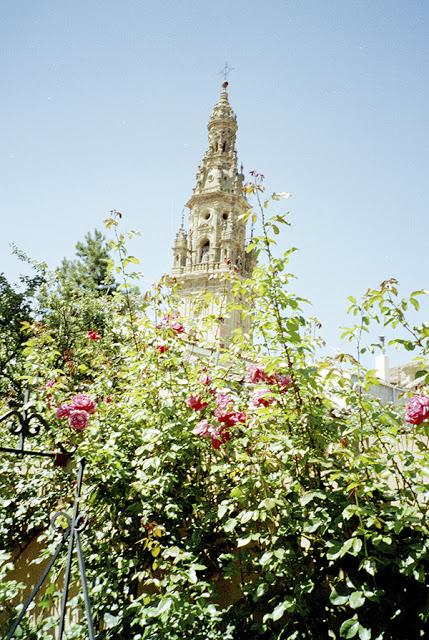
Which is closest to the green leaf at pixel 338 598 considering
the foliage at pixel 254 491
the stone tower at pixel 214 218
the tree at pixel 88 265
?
the foliage at pixel 254 491

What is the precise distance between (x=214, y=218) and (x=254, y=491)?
34312mm

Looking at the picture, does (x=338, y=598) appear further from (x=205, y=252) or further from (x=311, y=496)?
(x=205, y=252)

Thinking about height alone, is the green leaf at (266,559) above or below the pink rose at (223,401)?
below

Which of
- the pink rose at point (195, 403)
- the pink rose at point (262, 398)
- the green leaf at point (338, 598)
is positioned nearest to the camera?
the green leaf at point (338, 598)

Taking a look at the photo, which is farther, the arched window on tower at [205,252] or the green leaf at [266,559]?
the arched window on tower at [205,252]

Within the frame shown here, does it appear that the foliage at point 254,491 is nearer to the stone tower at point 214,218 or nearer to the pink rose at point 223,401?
the pink rose at point 223,401

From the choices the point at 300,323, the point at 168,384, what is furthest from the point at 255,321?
the point at 168,384

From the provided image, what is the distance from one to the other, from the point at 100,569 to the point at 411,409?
7.99ft

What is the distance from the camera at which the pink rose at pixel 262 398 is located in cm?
254

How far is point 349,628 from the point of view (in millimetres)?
1929

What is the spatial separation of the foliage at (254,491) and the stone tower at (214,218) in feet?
92.0

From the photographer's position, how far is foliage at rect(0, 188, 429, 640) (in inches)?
83.0

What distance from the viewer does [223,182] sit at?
3644 cm

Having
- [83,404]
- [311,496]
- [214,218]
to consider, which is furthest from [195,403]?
[214,218]
